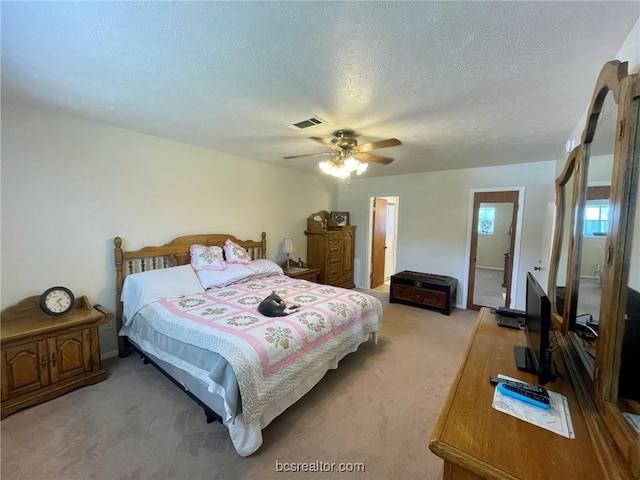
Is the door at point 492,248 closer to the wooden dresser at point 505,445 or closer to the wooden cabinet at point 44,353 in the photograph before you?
the wooden dresser at point 505,445

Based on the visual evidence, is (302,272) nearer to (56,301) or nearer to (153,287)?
(153,287)

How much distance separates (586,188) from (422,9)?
1.33m

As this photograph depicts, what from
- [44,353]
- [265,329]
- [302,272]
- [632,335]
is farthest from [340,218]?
[632,335]

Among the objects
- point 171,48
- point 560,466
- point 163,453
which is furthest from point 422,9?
point 163,453

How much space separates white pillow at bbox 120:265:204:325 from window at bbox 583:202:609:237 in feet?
10.7

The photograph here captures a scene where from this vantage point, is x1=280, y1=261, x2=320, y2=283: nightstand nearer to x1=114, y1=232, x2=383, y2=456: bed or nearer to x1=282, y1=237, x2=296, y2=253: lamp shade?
x1=282, y1=237, x2=296, y2=253: lamp shade

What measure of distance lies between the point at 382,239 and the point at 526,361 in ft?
16.0

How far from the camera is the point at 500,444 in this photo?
2.97ft

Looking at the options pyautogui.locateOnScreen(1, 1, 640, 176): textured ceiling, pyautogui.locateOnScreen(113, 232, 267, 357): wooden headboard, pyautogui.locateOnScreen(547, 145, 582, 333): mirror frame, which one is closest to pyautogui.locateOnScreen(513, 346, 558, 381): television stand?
pyautogui.locateOnScreen(547, 145, 582, 333): mirror frame

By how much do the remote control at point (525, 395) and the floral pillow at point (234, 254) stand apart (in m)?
3.17

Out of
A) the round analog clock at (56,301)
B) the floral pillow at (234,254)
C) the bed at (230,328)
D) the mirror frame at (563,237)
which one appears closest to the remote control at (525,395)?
the mirror frame at (563,237)

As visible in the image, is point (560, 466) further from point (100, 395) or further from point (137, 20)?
point (100, 395)

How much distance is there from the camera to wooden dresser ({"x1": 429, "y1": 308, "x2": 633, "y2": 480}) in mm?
807

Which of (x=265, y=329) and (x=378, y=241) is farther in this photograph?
(x=378, y=241)
